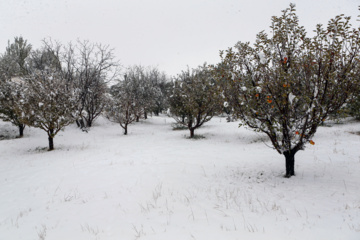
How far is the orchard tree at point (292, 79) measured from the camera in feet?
19.5

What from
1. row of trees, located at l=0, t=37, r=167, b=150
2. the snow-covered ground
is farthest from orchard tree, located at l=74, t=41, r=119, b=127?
the snow-covered ground

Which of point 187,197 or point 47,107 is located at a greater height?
point 47,107

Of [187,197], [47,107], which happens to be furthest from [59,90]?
[187,197]

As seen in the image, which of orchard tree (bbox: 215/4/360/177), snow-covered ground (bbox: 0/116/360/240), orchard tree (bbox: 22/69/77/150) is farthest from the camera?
orchard tree (bbox: 22/69/77/150)

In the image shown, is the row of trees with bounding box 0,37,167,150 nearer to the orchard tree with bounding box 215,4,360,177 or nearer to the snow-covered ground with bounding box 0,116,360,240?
the snow-covered ground with bounding box 0,116,360,240

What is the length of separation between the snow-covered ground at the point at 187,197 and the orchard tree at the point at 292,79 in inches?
63.4

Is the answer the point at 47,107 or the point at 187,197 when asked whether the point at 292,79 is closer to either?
the point at 187,197

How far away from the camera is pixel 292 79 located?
6215 mm

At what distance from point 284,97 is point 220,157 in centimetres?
530

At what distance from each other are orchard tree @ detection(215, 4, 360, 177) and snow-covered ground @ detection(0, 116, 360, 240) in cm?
161

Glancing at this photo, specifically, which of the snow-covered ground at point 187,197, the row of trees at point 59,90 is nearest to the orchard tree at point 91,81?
the row of trees at point 59,90

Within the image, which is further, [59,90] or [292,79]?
[59,90]

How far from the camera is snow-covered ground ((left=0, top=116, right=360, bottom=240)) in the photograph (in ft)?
13.7

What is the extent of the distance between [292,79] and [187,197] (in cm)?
481
